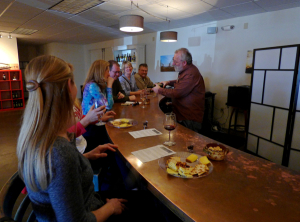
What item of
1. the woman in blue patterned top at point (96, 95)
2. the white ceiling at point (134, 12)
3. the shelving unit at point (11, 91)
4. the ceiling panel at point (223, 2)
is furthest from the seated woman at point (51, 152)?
the shelving unit at point (11, 91)

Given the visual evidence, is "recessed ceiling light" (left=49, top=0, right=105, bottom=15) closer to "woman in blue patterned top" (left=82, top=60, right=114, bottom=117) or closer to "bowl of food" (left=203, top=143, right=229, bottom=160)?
"woman in blue patterned top" (left=82, top=60, right=114, bottom=117)

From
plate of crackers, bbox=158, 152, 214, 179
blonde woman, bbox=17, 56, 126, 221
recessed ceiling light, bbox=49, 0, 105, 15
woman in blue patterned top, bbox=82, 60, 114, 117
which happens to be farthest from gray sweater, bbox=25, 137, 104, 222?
recessed ceiling light, bbox=49, 0, 105, 15

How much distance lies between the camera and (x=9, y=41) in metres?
7.41

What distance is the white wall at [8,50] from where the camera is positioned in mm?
7242

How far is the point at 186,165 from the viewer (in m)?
1.14

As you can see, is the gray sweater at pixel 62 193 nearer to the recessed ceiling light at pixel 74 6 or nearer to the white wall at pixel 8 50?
the recessed ceiling light at pixel 74 6

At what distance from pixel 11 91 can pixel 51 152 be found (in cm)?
829

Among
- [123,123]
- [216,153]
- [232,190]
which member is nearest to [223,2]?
[123,123]

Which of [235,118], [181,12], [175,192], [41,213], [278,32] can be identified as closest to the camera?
[41,213]

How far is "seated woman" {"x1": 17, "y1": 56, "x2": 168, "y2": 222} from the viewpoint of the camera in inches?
29.9

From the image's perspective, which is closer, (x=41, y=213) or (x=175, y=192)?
(x=41, y=213)

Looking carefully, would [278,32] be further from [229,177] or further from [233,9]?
[229,177]

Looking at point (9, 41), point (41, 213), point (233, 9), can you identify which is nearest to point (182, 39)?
point (233, 9)

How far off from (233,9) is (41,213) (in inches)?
188
